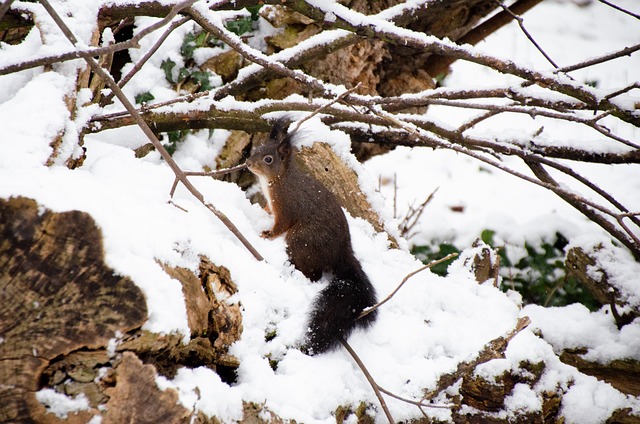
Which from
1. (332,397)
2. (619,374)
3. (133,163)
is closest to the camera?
(332,397)

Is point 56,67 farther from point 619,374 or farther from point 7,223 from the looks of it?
point 619,374

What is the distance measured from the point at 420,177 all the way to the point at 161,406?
477cm

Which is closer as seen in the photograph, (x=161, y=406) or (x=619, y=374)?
(x=161, y=406)

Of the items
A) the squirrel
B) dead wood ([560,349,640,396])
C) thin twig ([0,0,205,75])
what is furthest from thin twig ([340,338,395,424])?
dead wood ([560,349,640,396])

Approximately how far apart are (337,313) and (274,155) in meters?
1.28

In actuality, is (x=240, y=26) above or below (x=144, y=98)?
above

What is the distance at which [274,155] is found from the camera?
3.06 metres

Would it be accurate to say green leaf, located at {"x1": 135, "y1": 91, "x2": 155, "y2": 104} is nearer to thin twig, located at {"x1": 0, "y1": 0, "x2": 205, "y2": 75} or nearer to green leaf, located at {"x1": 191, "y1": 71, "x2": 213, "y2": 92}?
green leaf, located at {"x1": 191, "y1": 71, "x2": 213, "y2": 92}

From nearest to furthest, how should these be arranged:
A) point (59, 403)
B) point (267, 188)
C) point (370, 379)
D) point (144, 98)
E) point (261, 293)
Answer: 1. point (59, 403)
2. point (370, 379)
3. point (261, 293)
4. point (267, 188)
5. point (144, 98)

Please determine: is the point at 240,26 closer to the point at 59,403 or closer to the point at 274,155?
the point at 274,155

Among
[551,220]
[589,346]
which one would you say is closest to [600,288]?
[589,346]

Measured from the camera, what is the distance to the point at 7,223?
4.26 feet

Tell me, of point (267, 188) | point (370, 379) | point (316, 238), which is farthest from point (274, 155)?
point (370, 379)

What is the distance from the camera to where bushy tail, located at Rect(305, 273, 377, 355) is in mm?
1938
